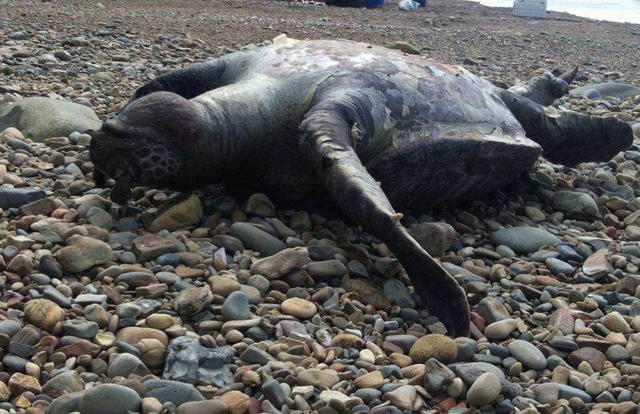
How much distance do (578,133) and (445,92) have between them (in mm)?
1516

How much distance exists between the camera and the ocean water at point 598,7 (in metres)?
34.4

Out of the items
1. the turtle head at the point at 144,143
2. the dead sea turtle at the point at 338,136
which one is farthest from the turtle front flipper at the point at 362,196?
the turtle head at the point at 144,143

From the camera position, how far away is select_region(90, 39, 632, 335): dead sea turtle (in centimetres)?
433

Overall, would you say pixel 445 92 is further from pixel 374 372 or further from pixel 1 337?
pixel 1 337

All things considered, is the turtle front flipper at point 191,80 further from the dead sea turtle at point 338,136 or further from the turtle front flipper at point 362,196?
the turtle front flipper at point 362,196

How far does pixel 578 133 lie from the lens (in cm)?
648

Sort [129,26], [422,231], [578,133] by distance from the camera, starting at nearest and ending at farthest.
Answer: [422,231] → [578,133] → [129,26]

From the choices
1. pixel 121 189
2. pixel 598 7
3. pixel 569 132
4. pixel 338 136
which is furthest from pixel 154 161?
pixel 598 7

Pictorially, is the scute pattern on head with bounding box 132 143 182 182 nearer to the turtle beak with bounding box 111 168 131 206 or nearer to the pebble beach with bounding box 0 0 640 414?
the turtle beak with bounding box 111 168 131 206

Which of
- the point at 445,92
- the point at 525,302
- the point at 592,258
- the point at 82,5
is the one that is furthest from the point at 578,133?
the point at 82,5

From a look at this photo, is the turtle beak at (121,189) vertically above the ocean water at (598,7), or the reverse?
the turtle beak at (121,189)

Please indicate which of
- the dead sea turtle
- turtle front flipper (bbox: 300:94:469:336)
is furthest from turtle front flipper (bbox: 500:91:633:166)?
turtle front flipper (bbox: 300:94:469:336)

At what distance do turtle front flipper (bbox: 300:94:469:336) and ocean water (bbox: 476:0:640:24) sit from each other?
30.9 metres

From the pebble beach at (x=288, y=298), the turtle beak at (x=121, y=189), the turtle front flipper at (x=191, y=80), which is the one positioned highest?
the turtle front flipper at (x=191, y=80)
